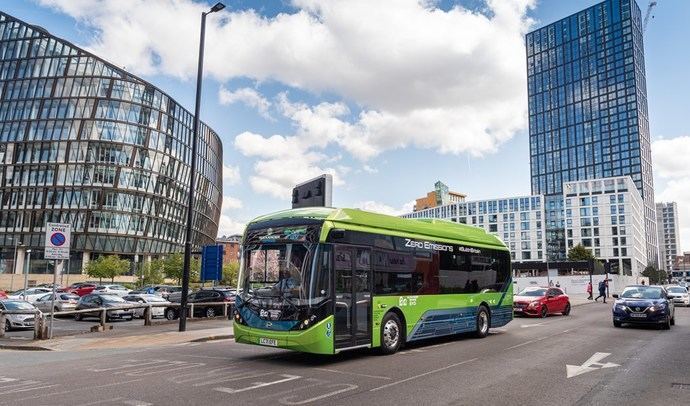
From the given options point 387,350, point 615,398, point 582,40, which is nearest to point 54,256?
point 387,350

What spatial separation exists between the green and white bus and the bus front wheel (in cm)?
185

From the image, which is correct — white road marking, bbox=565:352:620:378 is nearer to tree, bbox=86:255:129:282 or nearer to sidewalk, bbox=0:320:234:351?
sidewalk, bbox=0:320:234:351

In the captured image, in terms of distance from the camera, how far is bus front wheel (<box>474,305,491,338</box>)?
15.8m

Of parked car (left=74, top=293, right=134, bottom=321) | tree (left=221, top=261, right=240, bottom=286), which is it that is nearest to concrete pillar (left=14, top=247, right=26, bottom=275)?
tree (left=221, top=261, right=240, bottom=286)

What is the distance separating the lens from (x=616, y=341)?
14.8m

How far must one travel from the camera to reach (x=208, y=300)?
26.7m

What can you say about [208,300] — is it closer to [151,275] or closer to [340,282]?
[340,282]

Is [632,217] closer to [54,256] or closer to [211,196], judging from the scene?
[211,196]

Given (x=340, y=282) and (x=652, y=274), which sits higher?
(x=652, y=274)

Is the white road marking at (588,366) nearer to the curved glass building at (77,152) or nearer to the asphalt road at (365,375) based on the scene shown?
the asphalt road at (365,375)

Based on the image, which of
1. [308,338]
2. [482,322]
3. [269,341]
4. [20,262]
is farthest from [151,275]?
[308,338]

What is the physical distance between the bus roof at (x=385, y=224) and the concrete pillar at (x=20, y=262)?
8411cm

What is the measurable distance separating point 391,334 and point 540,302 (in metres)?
15.1

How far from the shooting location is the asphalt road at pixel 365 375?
7.62 meters
